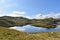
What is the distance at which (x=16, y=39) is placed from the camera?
937 inches

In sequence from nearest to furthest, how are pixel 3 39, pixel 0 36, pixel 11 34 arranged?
pixel 3 39
pixel 0 36
pixel 11 34

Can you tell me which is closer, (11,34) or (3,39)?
(3,39)

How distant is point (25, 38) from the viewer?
24.3 m

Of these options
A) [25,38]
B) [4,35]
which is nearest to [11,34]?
[4,35]

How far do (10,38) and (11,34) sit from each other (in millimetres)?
2711

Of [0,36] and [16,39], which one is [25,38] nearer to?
[16,39]

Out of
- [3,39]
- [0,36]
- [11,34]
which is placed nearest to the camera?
[3,39]

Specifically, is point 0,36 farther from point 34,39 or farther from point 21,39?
point 34,39

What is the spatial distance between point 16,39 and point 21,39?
71 cm

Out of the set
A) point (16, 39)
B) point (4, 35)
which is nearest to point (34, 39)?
point (16, 39)

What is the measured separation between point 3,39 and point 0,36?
1.77m

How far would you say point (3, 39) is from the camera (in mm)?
22922

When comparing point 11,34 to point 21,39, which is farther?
point 11,34

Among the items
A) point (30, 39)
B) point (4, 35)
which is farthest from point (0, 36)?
point (30, 39)
